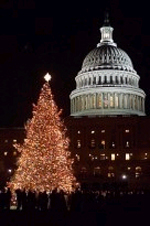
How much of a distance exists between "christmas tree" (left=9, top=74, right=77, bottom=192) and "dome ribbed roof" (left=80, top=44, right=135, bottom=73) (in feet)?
244

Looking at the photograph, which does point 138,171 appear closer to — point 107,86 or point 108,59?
point 107,86

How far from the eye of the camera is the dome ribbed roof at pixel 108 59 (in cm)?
11238

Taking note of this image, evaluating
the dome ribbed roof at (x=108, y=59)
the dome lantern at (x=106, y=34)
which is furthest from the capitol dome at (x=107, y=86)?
the dome lantern at (x=106, y=34)

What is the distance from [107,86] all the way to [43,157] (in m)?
73.5

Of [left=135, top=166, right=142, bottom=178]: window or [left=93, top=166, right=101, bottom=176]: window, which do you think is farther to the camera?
[left=93, top=166, right=101, bottom=176]: window

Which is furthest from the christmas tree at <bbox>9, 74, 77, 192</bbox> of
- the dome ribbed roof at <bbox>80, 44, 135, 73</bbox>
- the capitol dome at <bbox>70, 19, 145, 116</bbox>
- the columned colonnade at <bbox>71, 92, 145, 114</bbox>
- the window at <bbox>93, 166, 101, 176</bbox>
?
the dome ribbed roof at <bbox>80, 44, 135, 73</bbox>

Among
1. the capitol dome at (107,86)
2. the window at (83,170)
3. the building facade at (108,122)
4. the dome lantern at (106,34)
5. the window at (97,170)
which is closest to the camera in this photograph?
the building facade at (108,122)

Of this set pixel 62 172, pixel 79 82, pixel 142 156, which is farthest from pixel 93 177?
pixel 62 172

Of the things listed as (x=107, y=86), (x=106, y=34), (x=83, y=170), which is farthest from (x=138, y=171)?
(x=106, y=34)

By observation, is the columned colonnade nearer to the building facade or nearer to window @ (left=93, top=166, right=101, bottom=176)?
the building facade

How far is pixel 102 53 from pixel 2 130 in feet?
86.8

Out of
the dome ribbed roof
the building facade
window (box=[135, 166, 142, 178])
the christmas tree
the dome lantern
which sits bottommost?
the christmas tree

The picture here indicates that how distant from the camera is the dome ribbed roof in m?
112

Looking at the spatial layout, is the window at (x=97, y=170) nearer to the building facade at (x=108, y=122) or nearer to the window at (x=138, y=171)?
the building facade at (x=108, y=122)
